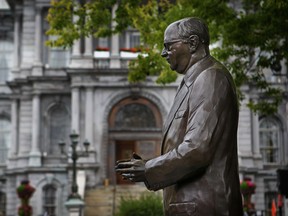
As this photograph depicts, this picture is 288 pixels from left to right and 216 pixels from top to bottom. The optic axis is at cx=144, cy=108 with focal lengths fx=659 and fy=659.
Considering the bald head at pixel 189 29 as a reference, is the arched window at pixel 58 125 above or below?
above

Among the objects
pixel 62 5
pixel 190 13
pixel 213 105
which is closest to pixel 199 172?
pixel 213 105

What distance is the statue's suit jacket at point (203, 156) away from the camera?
4.73 meters

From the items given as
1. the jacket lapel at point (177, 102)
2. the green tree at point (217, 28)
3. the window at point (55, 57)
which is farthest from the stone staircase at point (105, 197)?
the jacket lapel at point (177, 102)

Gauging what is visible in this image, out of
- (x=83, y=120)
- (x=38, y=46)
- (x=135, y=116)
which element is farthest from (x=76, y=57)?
(x=135, y=116)

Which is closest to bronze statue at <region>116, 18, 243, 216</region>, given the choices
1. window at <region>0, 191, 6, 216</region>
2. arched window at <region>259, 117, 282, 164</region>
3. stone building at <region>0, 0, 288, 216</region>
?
stone building at <region>0, 0, 288, 216</region>

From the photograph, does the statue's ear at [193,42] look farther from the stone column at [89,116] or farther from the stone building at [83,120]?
the stone column at [89,116]

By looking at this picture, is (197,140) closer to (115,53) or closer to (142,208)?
(142,208)

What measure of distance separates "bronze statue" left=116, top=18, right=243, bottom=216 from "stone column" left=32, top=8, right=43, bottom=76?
120ft

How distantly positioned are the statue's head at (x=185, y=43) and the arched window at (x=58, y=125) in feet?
119

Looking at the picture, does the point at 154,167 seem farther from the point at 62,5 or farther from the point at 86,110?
the point at 86,110

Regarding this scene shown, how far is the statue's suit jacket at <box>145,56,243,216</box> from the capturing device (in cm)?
473

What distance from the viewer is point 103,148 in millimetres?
38594

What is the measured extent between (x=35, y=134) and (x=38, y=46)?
221 inches

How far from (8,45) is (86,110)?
9773 mm
